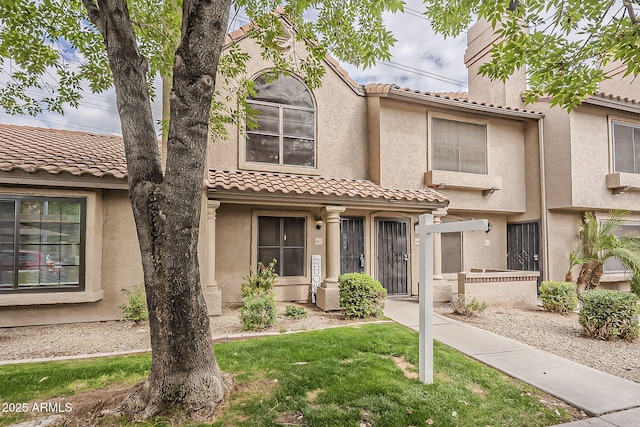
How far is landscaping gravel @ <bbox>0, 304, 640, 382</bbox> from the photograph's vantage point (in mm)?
5273

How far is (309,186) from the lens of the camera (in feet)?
28.2

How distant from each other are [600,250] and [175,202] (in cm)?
1102

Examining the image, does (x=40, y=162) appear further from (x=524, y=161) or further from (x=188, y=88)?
(x=524, y=161)

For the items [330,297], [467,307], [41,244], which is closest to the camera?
[41,244]

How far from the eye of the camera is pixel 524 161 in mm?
11789

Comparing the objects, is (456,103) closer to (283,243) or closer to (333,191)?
(333,191)

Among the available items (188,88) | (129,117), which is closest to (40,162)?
(129,117)

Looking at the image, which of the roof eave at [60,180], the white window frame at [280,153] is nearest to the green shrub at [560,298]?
the white window frame at [280,153]

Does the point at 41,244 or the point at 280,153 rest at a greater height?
the point at 280,153

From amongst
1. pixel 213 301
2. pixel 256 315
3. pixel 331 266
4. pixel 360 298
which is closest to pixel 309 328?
pixel 256 315

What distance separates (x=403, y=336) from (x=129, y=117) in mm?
5243

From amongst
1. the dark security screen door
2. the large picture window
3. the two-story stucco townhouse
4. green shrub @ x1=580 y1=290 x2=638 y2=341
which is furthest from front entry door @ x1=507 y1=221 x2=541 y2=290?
the large picture window

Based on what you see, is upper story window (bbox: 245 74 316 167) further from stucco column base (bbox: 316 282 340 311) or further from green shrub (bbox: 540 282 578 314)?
green shrub (bbox: 540 282 578 314)

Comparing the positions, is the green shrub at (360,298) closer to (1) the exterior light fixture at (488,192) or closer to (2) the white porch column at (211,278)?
(2) the white porch column at (211,278)
